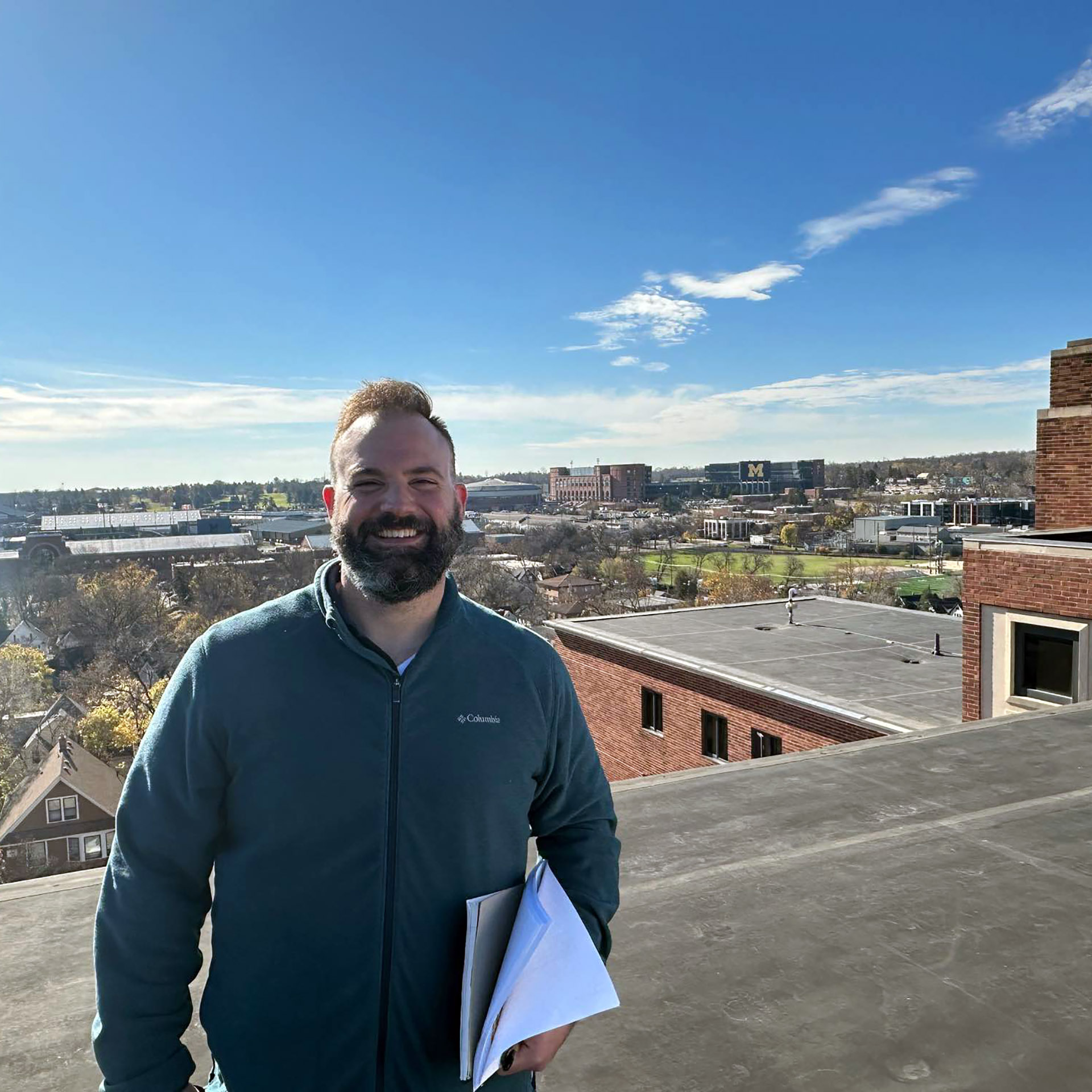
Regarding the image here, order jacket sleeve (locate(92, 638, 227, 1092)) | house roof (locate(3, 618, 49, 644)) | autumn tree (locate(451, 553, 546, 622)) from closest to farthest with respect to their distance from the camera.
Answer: jacket sleeve (locate(92, 638, 227, 1092)), autumn tree (locate(451, 553, 546, 622)), house roof (locate(3, 618, 49, 644))

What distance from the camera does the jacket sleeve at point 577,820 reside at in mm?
1695

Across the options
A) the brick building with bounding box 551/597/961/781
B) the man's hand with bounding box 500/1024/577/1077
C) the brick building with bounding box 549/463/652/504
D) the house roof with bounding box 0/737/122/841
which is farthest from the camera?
the brick building with bounding box 549/463/652/504

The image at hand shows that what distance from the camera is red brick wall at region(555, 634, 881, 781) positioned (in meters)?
13.0

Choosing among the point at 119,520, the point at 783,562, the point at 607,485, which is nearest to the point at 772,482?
the point at 607,485

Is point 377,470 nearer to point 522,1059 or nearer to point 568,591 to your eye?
point 522,1059

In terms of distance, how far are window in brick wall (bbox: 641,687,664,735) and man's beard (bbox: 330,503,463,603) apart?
1551 cm

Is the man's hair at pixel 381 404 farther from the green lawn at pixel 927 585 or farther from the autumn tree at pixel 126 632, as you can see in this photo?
the green lawn at pixel 927 585

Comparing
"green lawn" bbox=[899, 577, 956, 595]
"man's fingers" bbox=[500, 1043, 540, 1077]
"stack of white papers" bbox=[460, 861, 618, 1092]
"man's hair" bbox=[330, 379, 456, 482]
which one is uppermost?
"man's hair" bbox=[330, 379, 456, 482]

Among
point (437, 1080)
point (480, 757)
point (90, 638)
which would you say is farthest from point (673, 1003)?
point (90, 638)

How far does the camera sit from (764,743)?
13945mm

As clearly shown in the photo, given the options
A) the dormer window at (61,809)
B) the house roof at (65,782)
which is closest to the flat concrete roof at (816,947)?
the house roof at (65,782)

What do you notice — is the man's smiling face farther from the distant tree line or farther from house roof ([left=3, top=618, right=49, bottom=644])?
the distant tree line

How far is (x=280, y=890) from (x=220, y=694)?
0.35 m

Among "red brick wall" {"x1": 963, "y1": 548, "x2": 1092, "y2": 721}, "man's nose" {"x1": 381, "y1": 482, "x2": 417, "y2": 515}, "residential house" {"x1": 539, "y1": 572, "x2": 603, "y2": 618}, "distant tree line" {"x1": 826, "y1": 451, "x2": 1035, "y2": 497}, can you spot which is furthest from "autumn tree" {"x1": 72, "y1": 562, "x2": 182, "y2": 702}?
"distant tree line" {"x1": 826, "y1": 451, "x2": 1035, "y2": 497}
